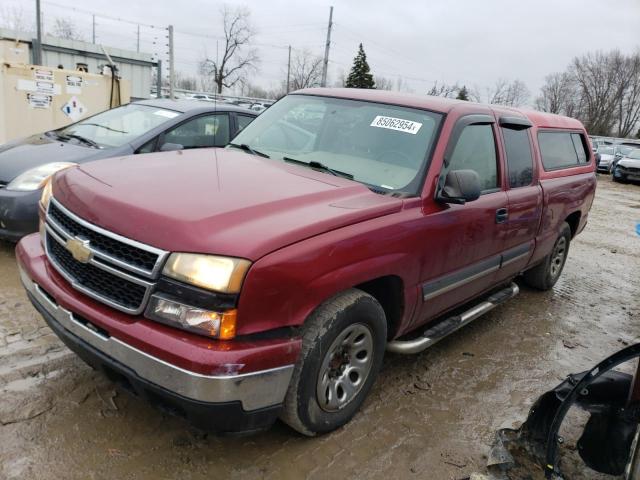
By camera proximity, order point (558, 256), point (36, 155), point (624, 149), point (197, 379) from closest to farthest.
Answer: point (197, 379), point (36, 155), point (558, 256), point (624, 149)

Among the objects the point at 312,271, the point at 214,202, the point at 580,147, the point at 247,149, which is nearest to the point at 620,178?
the point at 580,147

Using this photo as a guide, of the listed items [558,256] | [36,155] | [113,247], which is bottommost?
[558,256]

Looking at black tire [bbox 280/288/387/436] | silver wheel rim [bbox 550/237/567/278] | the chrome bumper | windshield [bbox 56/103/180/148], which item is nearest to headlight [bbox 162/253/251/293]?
the chrome bumper

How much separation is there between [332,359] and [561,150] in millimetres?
3741

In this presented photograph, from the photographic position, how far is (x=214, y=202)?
8.08ft

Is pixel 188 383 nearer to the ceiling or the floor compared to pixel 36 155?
nearer to the floor

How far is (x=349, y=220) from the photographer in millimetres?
2590

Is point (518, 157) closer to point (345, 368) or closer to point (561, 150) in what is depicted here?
point (561, 150)

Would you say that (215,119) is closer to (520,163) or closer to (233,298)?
(520,163)

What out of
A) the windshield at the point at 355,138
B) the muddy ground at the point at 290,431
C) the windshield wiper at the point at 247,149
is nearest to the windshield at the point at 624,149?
the muddy ground at the point at 290,431

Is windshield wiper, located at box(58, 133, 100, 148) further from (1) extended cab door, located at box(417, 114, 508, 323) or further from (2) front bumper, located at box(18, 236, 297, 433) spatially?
(1) extended cab door, located at box(417, 114, 508, 323)

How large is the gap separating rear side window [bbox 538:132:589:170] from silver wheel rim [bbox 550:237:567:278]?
86 centimetres

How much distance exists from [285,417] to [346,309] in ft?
2.02

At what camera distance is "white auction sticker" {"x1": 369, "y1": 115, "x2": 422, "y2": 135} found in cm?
343
